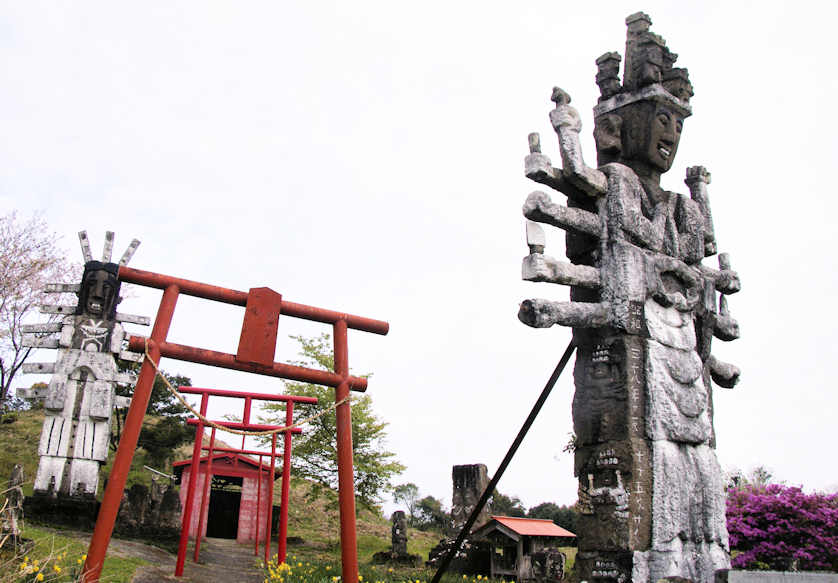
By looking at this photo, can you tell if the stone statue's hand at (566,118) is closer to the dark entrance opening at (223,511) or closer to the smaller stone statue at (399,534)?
the smaller stone statue at (399,534)

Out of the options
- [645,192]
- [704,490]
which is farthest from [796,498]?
[645,192]

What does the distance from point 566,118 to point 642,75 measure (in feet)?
4.38

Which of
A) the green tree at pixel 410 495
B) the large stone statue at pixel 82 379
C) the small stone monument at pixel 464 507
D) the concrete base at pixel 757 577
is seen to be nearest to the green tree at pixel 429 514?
the green tree at pixel 410 495

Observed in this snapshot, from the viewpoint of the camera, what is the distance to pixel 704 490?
6.56 m

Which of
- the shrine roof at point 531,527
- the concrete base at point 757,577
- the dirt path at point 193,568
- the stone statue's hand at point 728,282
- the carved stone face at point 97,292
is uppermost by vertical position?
the carved stone face at point 97,292

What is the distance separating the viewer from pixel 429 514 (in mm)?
27938

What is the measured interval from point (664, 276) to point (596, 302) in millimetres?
973

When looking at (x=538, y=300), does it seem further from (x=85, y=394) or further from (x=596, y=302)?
(x=85, y=394)

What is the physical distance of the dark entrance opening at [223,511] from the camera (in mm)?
21562

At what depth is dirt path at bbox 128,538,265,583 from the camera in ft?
27.8

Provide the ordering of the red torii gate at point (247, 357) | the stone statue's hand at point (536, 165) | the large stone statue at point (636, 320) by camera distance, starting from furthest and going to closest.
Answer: the stone statue's hand at point (536, 165) → the large stone statue at point (636, 320) → the red torii gate at point (247, 357)

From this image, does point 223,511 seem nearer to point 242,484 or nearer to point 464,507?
point 242,484

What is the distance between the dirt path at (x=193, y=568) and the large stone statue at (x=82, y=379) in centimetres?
176

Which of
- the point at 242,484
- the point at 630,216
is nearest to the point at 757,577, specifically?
the point at 630,216
